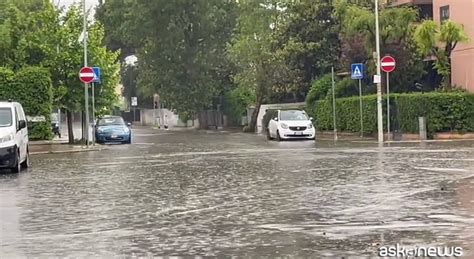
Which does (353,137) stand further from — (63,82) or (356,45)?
(63,82)

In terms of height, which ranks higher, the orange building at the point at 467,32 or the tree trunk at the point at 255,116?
the orange building at the point at 467,32

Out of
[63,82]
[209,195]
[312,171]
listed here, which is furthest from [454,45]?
[209,195]

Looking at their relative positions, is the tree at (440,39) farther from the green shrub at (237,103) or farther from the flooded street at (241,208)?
the green shrub at (237,103)

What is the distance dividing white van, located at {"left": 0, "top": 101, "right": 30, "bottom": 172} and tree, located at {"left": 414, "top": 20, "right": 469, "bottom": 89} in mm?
19463

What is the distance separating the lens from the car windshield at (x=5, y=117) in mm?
20055

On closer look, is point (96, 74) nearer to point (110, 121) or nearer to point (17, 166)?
point (110, 121)

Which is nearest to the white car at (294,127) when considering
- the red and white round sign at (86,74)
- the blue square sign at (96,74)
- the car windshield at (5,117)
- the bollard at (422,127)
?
Result: the bollard at (422,127)

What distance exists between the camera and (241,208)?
12.0m

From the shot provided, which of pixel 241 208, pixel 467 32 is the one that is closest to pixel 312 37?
pixel 467 32

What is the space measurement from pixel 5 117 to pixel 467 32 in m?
24.1

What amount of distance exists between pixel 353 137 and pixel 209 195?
81.8 ft

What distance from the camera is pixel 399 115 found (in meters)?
35.3

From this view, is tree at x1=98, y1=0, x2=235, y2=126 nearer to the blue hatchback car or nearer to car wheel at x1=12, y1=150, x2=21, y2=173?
the blue hatchback car

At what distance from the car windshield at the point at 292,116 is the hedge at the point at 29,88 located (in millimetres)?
10984
